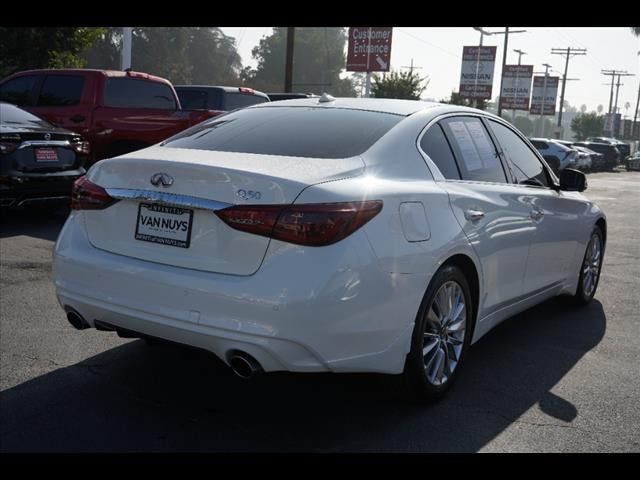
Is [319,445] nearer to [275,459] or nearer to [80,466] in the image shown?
[275,459]

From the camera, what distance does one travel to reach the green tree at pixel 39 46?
62.7ft

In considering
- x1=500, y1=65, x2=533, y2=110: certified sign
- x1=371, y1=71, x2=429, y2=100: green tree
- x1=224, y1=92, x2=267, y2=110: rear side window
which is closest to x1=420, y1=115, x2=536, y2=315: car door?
x1=224, y1=92, x2=267, y2=110: rear side window

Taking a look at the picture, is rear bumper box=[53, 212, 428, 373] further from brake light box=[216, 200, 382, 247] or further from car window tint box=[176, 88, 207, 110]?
car window tint box=[176, 88, 207, 110]

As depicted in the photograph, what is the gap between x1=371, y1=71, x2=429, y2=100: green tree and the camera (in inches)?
1634

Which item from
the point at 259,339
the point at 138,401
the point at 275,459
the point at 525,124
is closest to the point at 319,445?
the point at 275,459

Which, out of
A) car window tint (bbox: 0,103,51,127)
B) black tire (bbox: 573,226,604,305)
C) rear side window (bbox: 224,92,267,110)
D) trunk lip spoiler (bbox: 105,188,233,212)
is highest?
rear side window (bbox: 224,92,267,110)

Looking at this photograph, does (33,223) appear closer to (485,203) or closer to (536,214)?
(536,214)

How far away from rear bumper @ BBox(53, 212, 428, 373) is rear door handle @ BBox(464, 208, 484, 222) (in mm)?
607

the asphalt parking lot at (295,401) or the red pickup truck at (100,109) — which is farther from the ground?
the red pickup truck at (100,109)

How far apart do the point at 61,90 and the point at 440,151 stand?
28.0 feet

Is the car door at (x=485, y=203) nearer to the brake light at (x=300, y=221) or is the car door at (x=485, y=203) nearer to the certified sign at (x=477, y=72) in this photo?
the brake light at (x=300, y=221)

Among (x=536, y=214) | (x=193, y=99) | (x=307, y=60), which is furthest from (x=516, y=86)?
(x=307, y=60)

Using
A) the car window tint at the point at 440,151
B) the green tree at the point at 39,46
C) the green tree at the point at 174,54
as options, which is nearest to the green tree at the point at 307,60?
the green tree at the point at 174,54

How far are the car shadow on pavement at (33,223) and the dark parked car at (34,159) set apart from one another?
32cm
